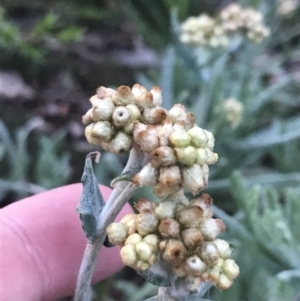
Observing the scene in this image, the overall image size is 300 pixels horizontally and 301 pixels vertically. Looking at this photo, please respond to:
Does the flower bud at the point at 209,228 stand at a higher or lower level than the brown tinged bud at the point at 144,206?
lower

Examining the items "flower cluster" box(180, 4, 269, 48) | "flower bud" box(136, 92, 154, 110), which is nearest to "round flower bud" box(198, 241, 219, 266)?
"flower bud" box(136, 92, 154, 110)

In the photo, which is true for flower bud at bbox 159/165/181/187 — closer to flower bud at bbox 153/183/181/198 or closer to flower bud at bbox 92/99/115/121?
flower bud at bbox 153/183/181/198

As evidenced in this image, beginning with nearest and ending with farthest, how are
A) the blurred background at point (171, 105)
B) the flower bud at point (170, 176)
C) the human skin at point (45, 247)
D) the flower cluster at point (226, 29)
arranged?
1. the flower bud at point (170, 176)
2. the human skin at point (45, 247)
3. the blurred background at point (171, 105)
4. the flower cluster at point (226, 29)

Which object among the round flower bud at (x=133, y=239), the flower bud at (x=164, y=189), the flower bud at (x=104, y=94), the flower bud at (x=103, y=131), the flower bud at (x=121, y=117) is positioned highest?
the flower bud at (x=104, y=94)

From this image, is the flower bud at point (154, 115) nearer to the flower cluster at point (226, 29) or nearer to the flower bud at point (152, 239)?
the flower bud at point (152, 239)

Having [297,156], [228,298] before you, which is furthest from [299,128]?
[228,298]

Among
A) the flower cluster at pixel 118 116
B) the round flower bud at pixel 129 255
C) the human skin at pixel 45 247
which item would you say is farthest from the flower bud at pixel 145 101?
the human skin at pixel 45 247
